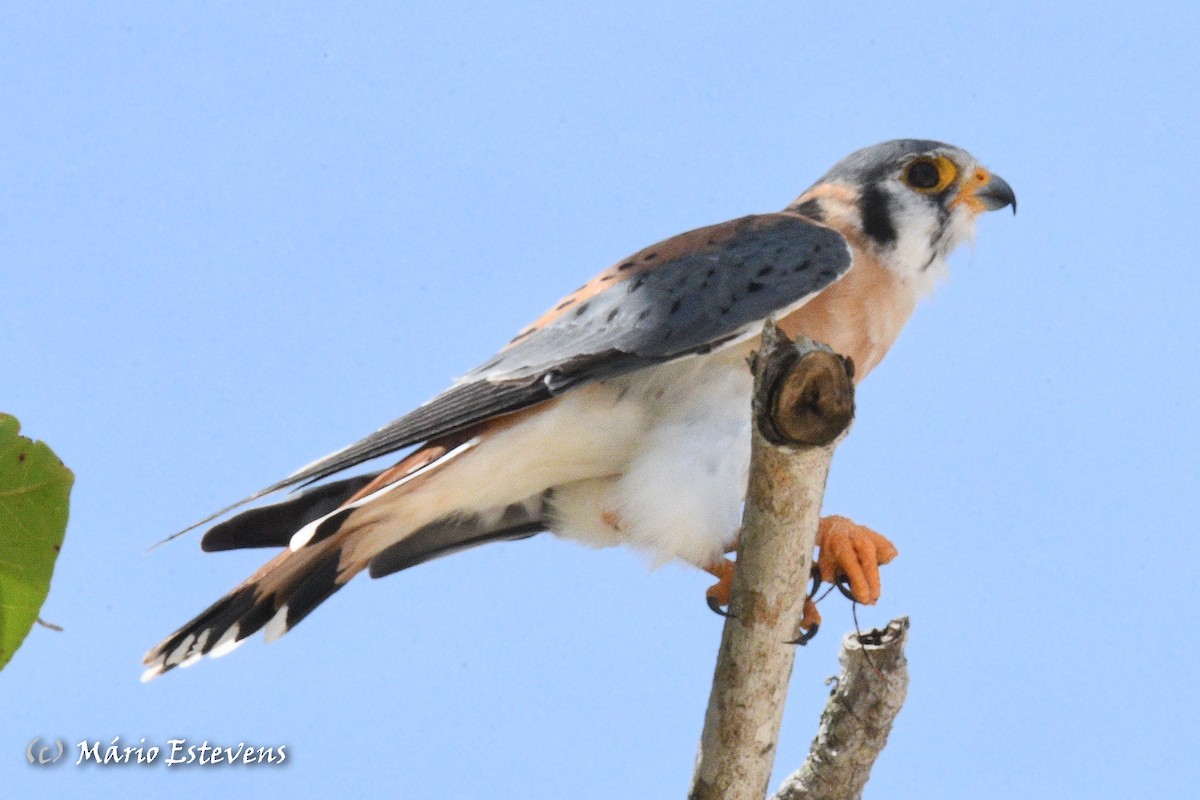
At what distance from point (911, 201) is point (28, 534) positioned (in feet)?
11.9

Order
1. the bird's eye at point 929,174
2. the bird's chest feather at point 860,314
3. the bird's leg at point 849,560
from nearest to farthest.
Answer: the bird's leg at point 849,560 → the bird's chest feather at point 860,314 → the bird's eye at point 929,174

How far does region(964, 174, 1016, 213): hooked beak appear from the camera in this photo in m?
5.06

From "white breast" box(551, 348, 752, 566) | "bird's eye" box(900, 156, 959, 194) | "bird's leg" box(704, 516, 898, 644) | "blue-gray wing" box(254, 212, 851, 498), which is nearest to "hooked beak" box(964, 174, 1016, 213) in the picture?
"bird's eye" box(900, 156, 959, 194)

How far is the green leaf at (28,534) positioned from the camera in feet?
6.82

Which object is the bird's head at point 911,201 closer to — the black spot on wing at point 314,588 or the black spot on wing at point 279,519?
the black spot on wing at point 279,519

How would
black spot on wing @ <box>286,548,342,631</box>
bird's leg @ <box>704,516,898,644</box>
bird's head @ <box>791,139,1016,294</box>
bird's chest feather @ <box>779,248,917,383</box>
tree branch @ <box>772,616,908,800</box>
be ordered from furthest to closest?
bird's head @ <box>791,139,1016,294</box> < bird's chest feather @ <box>779,248,917,383</box> < black spot on wing @ <box>286,548,342,631</box> < bird's leg @ <box>704,516,898,644</box> < tree branch @ <box>772,616,908,800</box>

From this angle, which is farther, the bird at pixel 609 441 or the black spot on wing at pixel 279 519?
the black spot on wing at pixel 279 519

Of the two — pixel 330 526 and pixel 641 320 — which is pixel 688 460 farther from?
pixel 330 526

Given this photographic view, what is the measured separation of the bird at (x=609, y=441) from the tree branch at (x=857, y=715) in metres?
0.39

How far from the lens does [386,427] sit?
13.4ft

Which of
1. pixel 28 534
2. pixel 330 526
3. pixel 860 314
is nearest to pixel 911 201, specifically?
pixel 860 314

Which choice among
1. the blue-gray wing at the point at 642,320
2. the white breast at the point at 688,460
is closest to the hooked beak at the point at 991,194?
the blue-gray wing at the point at 642,320

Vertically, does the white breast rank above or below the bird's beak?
below

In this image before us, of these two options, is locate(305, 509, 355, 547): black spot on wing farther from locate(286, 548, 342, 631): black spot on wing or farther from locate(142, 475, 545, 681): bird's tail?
locate(286, 548, 342, 631): black spot on wing
